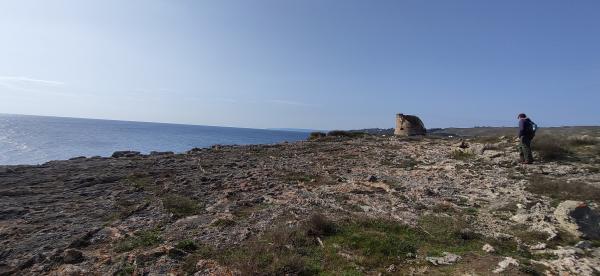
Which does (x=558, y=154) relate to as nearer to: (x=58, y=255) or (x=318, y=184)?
(x=318, y=184)

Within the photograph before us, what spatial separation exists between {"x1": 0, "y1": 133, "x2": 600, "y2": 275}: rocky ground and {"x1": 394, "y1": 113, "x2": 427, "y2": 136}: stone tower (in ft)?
85.6

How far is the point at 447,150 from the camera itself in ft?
97.9

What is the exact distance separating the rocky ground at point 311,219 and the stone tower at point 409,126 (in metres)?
26.1

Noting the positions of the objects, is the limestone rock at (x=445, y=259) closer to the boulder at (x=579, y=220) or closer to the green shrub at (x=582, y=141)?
the boulder at (x=579, y=220)

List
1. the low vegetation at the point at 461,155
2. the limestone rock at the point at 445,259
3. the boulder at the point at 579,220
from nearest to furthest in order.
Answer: the limestone rock at the point at 445,259, the boulder at the point at 579,220, the low vegetation at the point at 461,155

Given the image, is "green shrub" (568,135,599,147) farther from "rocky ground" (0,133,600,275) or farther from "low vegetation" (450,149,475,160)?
"low vegetation" (450,149,475,160)

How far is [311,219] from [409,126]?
41.8 metres

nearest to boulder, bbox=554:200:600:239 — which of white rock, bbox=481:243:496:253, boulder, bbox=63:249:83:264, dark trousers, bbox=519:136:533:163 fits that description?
white rock, bbox=481:243:496:253

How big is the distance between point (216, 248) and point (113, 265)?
2557mm

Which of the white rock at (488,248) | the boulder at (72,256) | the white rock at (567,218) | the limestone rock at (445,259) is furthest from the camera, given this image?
the white rock at (567,218)

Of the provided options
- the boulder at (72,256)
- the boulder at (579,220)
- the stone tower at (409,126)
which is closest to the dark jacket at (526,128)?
the boulder at (579,220)

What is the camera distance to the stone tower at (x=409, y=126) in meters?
50.5

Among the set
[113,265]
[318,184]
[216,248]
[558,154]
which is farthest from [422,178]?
[113,265]

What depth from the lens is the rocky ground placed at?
9.57m
